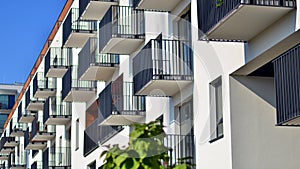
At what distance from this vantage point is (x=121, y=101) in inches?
1110

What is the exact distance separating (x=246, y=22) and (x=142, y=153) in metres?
5.22

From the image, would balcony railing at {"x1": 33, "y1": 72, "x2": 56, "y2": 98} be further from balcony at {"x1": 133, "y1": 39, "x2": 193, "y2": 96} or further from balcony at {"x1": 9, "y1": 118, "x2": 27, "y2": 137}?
balcony at {"x1": 133, "y1": 39, "x2": 193, "y2": 96}

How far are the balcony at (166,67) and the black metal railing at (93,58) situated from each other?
7.68m

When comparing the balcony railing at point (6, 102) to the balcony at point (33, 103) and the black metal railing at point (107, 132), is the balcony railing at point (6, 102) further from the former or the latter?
the black metal railing at point (107, 132)

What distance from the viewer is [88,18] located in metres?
33.7

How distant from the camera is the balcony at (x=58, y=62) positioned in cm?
4134

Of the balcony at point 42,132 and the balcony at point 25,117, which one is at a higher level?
the balcony at point 25,117

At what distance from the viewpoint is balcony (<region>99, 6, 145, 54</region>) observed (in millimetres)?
27109

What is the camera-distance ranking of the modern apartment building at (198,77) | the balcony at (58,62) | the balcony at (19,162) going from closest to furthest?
the modern apartment building at (198,77)
the balcony at (58,62)
the balcony at (19,162)

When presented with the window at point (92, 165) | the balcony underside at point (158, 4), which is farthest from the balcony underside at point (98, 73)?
the balcony underside at point (158, 4)

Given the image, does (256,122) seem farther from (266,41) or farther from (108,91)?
(108,91)

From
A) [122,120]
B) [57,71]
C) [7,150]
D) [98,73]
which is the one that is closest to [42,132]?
[57,71]

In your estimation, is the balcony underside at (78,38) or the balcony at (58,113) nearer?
the balcony underside at (78,38)

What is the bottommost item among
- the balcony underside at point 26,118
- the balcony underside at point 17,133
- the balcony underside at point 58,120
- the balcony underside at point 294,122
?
the balcony underside at point 294,122
